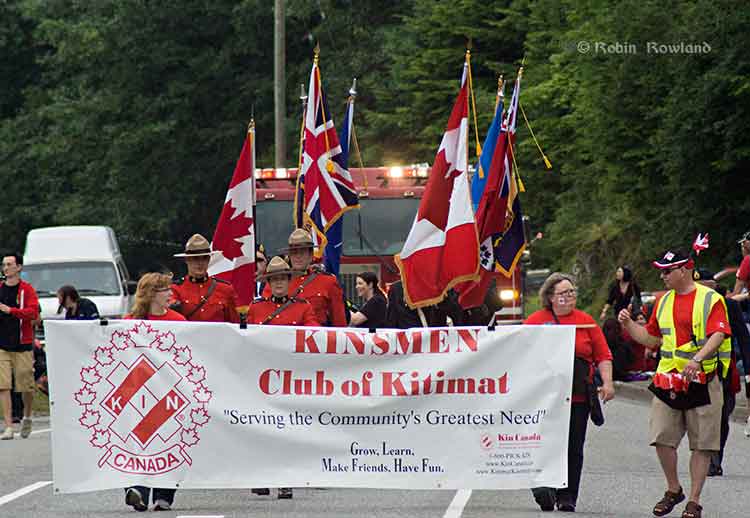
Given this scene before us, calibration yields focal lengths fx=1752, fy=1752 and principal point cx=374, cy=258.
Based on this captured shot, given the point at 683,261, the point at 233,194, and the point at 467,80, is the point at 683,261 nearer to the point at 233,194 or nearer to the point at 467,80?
the point at 467,80

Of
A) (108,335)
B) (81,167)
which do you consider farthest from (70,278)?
(81,167)

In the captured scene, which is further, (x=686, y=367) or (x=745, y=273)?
(x=745, y=273)

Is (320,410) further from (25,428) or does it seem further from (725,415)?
(25,428)

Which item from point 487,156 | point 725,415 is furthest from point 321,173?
point 725,415

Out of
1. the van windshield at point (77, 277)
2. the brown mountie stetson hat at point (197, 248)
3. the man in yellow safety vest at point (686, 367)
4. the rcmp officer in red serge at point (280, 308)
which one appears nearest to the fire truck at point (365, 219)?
the van windshield at point (77, 277)

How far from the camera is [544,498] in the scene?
11.6 meters

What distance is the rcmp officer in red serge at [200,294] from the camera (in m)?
12.7

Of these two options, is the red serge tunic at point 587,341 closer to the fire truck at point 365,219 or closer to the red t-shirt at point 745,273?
the red t-shirt at point 745,273

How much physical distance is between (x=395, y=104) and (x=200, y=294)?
37.4 metres

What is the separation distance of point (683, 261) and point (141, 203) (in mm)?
43283

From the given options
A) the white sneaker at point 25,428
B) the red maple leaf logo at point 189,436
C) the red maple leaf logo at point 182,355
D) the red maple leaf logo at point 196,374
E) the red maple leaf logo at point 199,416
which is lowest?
the white sneaker at point 25,428

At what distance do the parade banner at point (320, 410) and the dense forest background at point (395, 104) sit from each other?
15833 millimetres

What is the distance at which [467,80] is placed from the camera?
14539 mm

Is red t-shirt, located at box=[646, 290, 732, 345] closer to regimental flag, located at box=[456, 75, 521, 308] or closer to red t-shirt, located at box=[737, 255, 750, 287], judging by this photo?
regimental flag, located at box=[456, 75, 521, 308]
